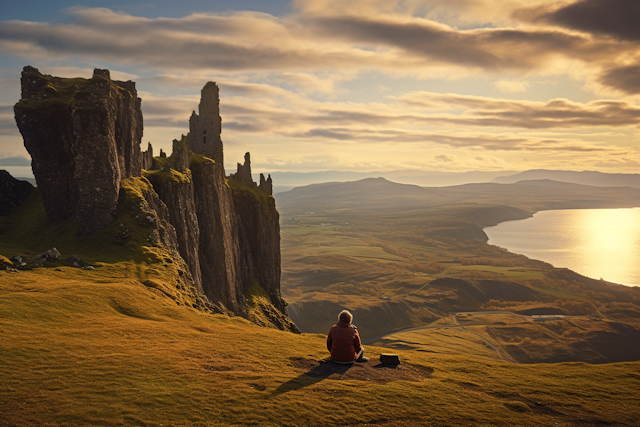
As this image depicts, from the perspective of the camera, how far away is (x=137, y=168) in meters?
67.7

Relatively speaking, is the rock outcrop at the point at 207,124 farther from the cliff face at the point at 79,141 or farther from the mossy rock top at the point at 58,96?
the mossy rock top at the point at 58,96

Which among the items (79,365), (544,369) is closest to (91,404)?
(79,365)

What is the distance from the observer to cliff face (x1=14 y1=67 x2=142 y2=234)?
54.9 m

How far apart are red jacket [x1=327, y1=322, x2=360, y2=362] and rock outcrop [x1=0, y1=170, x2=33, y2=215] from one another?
6410 cm

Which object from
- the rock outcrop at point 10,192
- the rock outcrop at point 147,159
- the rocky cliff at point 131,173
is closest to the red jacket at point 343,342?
the rocky cliff at point 131,173

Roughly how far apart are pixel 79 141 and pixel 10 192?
24.8 meters

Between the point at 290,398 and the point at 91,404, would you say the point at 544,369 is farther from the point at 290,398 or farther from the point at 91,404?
the point at 91,404

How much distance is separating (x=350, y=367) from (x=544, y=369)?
64.2 feet

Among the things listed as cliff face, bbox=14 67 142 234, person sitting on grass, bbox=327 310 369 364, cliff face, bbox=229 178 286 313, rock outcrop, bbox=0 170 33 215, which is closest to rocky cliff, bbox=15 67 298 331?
cliff face, bbox=14 67 142 234

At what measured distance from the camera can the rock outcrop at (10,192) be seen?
6694cm

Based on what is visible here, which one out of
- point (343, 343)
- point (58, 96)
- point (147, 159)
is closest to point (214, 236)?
point (147, 159)

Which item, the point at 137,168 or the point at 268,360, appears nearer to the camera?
the point at 268,360

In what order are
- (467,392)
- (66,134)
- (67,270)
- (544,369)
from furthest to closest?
(66,134) < (67,270) < (544,369) < (467,392)

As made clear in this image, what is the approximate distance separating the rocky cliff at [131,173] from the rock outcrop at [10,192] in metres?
12.3
